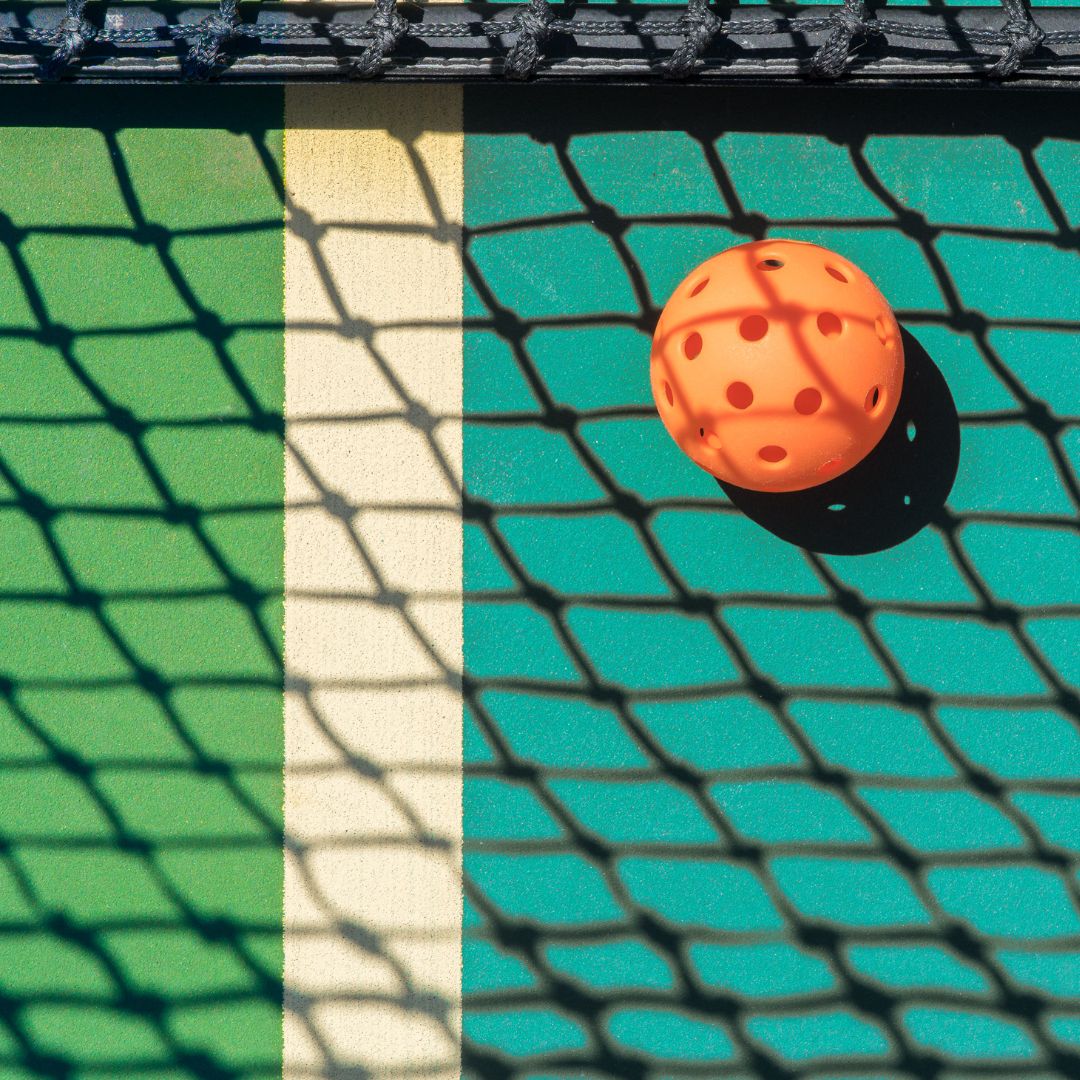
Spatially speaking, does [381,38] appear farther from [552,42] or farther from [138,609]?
[138,609]

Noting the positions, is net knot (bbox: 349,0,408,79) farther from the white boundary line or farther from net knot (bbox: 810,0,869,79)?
net knot (bbox: 810,0,869,79)

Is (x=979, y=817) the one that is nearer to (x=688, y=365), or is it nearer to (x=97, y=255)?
(x=688, y=365)

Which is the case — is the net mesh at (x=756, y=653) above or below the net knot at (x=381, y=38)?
below

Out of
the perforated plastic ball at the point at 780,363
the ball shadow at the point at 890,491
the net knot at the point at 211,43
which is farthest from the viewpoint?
the ball shadow at the point at 890,491

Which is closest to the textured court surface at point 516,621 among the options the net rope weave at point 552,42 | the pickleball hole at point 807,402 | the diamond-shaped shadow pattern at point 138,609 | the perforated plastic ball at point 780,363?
the diamond-shaped shadow pattern at point 138,609

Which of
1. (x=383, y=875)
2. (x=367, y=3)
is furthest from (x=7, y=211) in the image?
(x=383, y=875)

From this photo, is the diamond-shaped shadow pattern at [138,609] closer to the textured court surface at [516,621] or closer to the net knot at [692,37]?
the textured court surface at [516,621]
